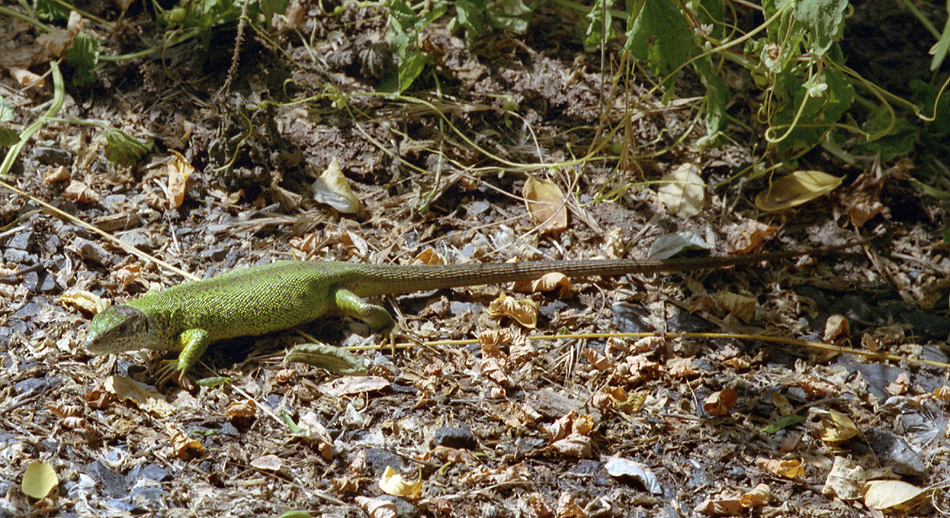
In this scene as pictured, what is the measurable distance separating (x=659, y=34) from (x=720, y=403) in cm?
176

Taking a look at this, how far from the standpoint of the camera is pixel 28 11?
16.5ft

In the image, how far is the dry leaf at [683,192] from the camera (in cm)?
444

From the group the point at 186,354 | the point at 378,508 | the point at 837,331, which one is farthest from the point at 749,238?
the point at 186,354

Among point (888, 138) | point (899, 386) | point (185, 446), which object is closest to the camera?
point (185, 446)

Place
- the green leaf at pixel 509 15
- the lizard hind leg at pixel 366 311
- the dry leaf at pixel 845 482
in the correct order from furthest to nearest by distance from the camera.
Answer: the green leaf at pixel 509 15 → the lizard hind leg at pixel 366 311 → the dry leaf at pixel 845 482

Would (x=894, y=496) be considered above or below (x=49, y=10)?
below

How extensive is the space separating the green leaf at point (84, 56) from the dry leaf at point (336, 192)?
68.2 inches

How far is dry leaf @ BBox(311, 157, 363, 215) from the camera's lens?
436cm

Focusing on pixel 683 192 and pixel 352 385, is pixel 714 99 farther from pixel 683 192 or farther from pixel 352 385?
pixel 352 385

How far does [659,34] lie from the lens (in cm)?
343

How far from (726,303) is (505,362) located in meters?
1.30

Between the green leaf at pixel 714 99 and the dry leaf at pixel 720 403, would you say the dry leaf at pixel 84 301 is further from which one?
the green leaf at pixel 714 99

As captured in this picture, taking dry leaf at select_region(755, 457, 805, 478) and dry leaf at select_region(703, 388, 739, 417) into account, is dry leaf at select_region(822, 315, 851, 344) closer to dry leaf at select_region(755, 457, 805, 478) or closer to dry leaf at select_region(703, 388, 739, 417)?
dry leaf at select_region(703, 388, 739, 417)

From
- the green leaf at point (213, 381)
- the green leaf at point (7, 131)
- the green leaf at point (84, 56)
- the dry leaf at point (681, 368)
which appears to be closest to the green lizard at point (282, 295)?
the green leaf at point (213, 381)
